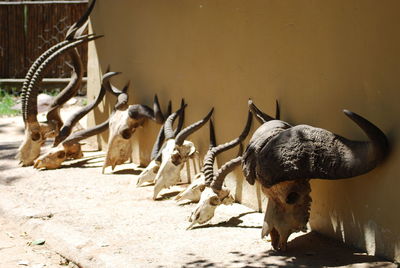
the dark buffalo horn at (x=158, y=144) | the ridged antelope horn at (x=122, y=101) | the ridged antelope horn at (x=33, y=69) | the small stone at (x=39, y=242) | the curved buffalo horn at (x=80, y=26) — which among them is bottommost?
the small stone at (x=39, y=242)

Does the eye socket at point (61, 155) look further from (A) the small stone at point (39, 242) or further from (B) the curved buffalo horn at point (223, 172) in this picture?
(B) the curved buffalo horn at point (223, 172)

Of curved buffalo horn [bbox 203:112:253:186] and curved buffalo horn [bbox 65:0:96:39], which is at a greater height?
curved buffalo horn [bbox 65:0:96:39]

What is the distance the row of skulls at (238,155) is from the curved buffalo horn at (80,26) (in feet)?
0.51

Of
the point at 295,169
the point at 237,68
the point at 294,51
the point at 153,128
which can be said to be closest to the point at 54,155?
the point at 153,128

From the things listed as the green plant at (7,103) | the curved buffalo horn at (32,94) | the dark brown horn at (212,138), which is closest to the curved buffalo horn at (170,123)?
the dark brown horn at (212,138)

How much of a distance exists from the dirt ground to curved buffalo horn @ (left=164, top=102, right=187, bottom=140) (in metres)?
0.56

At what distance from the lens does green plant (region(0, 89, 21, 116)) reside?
13858mm

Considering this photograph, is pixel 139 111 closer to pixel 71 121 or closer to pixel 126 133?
pixel 126 133

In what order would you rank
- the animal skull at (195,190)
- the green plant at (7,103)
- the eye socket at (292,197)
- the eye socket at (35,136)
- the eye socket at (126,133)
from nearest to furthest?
the eye socket at (292,197) → the animal skull at (195,190) → the eye socket at (126,133) → the eye socket at (35,136) → the green plant at (7,103)

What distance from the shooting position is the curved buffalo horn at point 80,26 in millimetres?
9617

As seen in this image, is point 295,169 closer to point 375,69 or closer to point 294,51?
point 375,69

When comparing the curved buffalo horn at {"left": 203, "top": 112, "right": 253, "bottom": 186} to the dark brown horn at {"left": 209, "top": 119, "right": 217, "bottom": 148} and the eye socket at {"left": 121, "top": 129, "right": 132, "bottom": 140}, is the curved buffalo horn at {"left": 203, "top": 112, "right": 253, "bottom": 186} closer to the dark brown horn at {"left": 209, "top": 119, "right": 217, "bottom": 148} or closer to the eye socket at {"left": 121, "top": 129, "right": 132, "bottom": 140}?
the dark brown horn at {"left": 209, "top": 119, "right": 217, "bottom": 148}

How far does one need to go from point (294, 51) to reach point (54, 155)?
4.11 metres

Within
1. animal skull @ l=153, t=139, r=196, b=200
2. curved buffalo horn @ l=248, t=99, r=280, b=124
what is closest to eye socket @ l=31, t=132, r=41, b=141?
animal skull @ l=153, t=139, r=196, b=200
